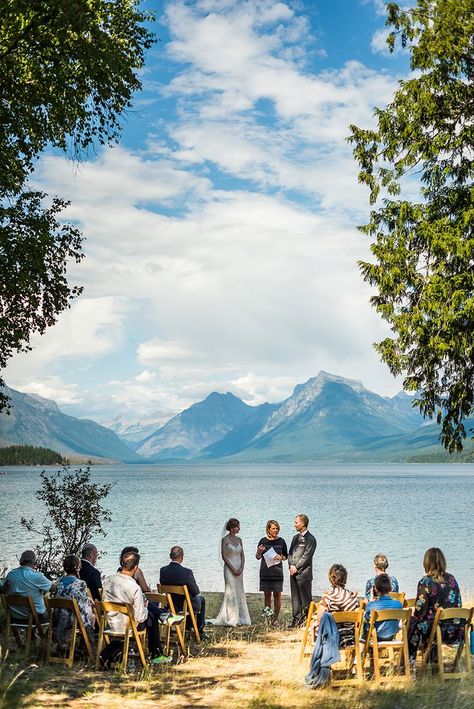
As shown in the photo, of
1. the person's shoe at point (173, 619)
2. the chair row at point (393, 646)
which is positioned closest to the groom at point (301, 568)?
the person's shoe at point (173, 619)

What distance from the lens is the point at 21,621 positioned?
1148 cm

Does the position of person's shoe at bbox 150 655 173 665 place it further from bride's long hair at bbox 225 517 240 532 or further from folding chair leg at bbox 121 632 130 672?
bride's long hair at bbox 225 517 240 532

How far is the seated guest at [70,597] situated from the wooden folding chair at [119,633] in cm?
42

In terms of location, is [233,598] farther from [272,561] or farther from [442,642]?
[442,642]

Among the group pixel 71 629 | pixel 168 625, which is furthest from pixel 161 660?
pixel 71 629

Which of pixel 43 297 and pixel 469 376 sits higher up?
pixel 43 297

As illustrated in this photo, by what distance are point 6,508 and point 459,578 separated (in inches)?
2097

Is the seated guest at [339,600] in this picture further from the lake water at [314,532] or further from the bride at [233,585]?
the lake water at [314,532]

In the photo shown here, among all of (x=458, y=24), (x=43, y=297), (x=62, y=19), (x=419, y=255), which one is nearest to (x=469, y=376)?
(x=419, y=255)

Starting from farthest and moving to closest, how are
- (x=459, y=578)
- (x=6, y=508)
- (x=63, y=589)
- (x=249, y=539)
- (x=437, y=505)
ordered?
(x=437, y=505) → (x=6, y=508) → (x=249, y=539) → (x=459, y=578) → (x=63, y=589)

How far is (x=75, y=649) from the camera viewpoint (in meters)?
11.1

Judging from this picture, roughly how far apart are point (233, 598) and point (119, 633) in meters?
4.83

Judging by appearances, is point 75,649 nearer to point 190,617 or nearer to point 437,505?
point 190,617

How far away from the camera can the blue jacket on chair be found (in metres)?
9.62
